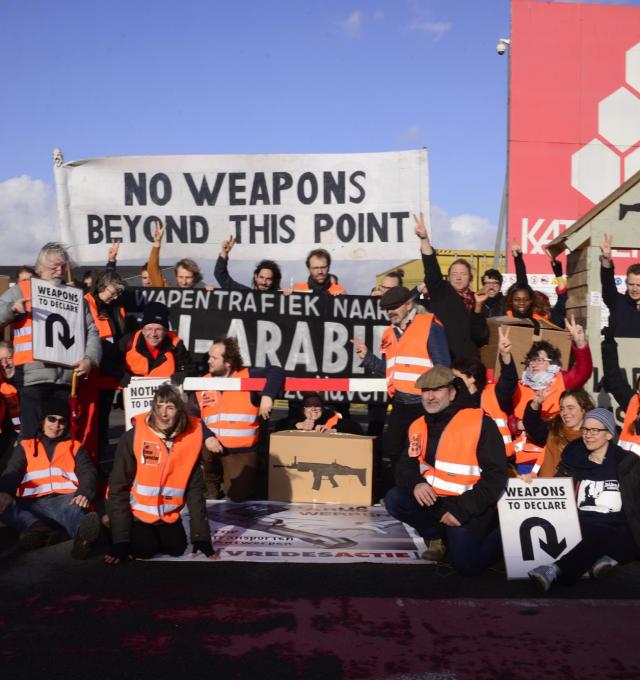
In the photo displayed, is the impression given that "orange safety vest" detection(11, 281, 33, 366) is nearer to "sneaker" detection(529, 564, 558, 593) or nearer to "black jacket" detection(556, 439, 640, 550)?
"sneaker" detection(529, 564, 558, 593)

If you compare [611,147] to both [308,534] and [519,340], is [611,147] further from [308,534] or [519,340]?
[308,534]

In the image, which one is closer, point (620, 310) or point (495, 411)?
point (495, 411)

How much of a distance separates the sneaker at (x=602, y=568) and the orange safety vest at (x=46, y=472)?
361 cm

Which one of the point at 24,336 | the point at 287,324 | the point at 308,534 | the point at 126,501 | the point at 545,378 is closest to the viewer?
the point at 126,501

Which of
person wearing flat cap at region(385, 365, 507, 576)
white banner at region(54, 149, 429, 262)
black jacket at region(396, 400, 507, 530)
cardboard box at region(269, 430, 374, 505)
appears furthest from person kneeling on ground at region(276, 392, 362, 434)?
black jacket at region(396, 400, 507, 530)

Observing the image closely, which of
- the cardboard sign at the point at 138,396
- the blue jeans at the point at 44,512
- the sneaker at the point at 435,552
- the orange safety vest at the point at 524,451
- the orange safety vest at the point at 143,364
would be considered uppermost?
the orange safety vest at the point at 143,364

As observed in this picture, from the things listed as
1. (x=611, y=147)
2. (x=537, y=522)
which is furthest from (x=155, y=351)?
(x=611, y=147)

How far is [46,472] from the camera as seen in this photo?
600 cm

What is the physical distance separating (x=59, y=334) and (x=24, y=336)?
0.27 meters

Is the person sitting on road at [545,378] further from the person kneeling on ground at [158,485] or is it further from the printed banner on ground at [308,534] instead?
the person kneeling on ground at [158,485]

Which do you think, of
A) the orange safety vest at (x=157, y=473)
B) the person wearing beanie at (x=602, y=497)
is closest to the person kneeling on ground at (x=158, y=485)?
the orange safety vest at (x=157, y=473)

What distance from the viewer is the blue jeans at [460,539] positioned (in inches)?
203

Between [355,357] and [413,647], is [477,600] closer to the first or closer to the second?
[413,647]

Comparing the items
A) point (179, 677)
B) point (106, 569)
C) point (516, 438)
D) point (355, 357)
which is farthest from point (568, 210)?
point (179, 677)
